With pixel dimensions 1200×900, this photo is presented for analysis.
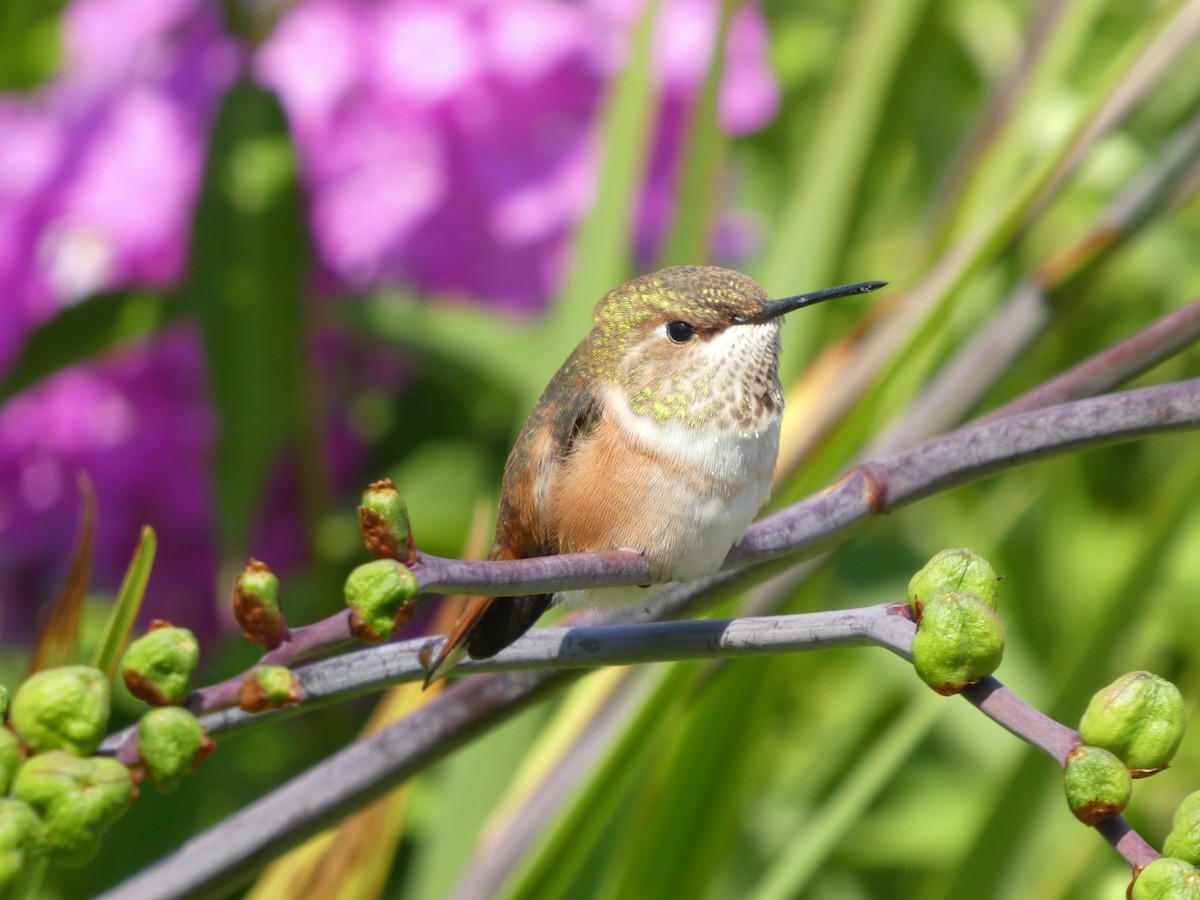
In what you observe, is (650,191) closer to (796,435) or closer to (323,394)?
(323,394)

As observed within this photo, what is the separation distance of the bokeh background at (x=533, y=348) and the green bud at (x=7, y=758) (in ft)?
1.75

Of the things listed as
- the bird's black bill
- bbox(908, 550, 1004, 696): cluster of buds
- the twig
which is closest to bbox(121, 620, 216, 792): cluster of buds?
the twig

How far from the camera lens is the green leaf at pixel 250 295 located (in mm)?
1264

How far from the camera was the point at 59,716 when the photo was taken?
438mm

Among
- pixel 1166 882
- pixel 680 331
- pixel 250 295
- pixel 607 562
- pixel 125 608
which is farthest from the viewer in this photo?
pixel 250 295

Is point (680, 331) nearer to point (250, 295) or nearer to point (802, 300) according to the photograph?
point (802, 300)

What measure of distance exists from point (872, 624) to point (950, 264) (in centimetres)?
68

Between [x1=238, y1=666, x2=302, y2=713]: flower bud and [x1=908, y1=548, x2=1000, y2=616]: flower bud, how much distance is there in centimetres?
21

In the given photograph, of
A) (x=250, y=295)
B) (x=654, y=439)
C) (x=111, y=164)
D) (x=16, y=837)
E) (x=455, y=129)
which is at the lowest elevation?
(x=16, y=837)

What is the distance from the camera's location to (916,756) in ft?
5.31

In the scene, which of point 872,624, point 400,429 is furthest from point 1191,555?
point 872,624

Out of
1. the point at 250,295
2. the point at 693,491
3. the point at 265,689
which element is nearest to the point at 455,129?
the point at 250,295

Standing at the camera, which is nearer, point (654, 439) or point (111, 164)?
point (654, 439)

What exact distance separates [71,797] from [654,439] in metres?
0.42
